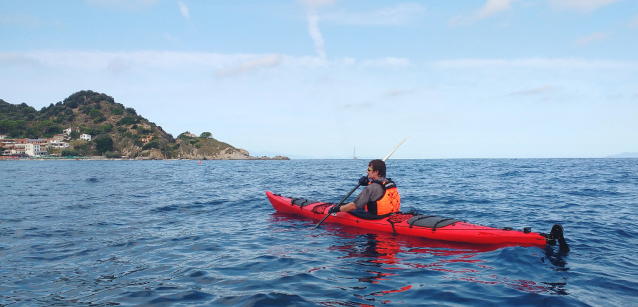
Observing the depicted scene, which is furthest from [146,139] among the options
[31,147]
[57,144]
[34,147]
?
[31,147]

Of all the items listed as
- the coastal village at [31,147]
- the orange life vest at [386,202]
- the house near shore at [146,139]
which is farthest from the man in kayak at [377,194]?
the house near shore at [146,139]

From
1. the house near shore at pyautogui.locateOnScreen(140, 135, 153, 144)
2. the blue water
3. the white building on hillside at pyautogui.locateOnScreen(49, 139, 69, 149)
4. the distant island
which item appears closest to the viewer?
the blue water

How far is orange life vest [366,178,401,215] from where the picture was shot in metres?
7.72

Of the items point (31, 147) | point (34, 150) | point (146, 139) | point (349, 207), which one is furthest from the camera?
point (146, 139)

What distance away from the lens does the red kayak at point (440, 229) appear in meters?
6.16

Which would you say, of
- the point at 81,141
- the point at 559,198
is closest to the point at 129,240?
the point at 559,198

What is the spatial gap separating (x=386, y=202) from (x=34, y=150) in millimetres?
131172

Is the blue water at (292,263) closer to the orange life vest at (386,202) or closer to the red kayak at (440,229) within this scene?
the red kayak at (440,229)

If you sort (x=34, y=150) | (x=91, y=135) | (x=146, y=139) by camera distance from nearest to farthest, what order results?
(x=34, y=150) → (x=91, y=135) → (x=146, y=139)

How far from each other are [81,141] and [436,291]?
452 feet

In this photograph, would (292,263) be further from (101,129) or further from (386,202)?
(101,129)

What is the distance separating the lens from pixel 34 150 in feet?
344

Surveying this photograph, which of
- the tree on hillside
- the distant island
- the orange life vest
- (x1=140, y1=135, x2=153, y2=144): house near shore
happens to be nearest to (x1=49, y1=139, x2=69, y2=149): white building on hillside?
the distant island

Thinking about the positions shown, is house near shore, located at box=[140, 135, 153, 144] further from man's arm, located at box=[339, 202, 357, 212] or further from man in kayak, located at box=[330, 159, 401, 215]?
man in kayak, located at box=[330, 159, 401, 215]
